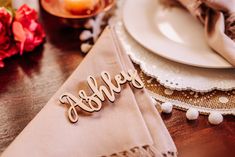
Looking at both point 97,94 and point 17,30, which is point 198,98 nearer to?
point 97,94

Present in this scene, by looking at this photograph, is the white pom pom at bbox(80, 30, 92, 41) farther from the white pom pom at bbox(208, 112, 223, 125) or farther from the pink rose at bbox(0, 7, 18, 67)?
the white pom pom at bbox(208, 112, 223, 125)

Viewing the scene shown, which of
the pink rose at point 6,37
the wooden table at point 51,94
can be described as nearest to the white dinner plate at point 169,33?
the wooden table at point 51,94

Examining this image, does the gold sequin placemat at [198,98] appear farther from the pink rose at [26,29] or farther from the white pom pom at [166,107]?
the pink rose at [26,29]

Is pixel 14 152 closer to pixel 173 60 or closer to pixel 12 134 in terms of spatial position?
pixel 12 134

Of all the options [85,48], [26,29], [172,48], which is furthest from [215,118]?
[26,29]

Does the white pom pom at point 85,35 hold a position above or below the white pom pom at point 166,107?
below

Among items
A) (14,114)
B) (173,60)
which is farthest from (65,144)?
(173,60)

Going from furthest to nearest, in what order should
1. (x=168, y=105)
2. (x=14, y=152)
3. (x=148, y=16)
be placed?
1. (x=148, y=16)
2. (x=168, y=105)
3. (x=14, y=152)
